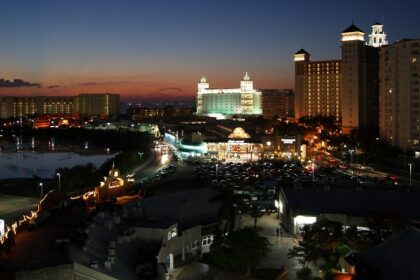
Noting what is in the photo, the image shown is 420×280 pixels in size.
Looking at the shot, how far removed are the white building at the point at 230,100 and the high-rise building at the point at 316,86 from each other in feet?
57.1

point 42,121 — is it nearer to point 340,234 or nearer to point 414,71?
point 414,71

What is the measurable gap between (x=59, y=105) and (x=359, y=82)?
93.1m

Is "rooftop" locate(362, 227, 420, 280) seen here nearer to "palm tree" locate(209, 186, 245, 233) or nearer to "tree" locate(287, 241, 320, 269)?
"tree" locate(287, 241, 320, 269)

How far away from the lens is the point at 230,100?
7481cm

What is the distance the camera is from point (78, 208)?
12.4 m

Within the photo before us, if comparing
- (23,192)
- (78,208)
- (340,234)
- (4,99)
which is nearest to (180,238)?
(78,208)

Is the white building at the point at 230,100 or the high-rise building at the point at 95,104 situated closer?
the white building at the point at 230,100

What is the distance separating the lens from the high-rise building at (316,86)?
52.1m

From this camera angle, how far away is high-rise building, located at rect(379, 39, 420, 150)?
32219mm

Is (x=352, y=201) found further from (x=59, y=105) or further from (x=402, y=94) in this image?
(x=59, y=105)

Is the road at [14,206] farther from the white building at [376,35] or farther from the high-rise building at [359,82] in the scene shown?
the white building at [376,35]

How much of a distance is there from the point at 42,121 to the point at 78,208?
80809 millimetres

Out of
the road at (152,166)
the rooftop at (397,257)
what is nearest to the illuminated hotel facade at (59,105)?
the road at (152,166)

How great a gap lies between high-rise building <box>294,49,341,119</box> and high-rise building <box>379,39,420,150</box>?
1619 cm
